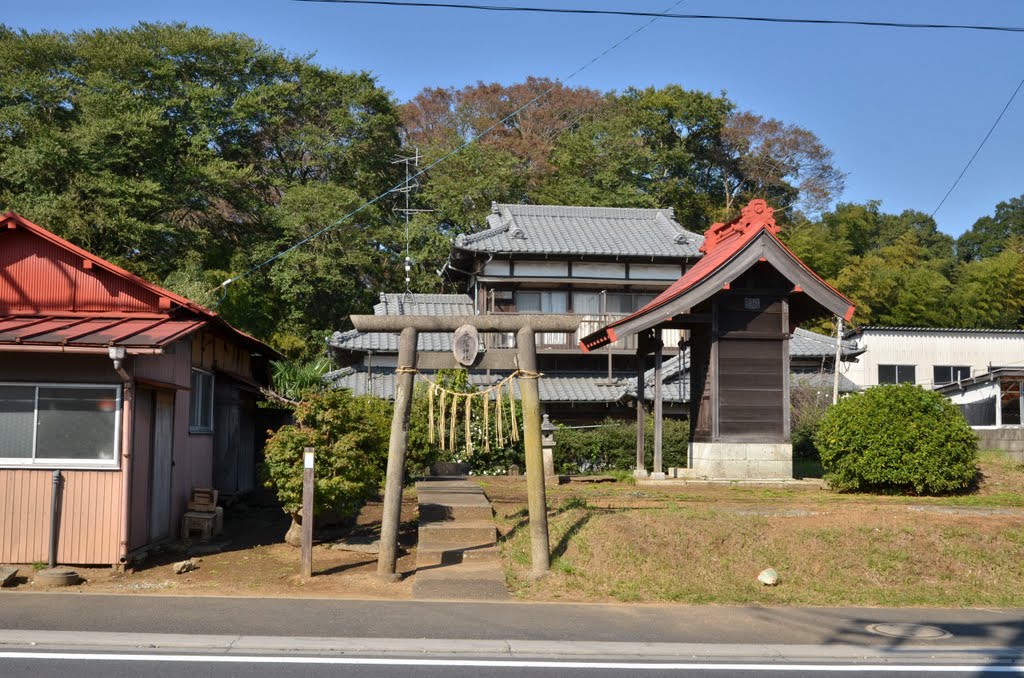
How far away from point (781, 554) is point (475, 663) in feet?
18.9

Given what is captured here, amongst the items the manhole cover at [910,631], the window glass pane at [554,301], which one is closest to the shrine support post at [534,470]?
the manhole cover at [910,631]

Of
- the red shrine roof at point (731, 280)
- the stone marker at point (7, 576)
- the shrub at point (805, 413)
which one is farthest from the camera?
the shrub at point (805, 413)

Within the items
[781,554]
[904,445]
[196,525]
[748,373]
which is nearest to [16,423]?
[196,525]

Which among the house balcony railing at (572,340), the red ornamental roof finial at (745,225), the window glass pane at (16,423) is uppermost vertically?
the red ornamental roof finial at (745,225)

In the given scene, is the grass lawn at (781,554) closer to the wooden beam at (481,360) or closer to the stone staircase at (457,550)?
the stone staircase at (457,550)

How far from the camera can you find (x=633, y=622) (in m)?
9.88

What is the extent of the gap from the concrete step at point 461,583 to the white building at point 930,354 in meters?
31.3

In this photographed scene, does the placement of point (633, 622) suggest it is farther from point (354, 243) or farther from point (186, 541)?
point (354, 243)

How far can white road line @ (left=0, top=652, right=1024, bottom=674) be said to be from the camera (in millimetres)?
8164

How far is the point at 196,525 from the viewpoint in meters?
15.1

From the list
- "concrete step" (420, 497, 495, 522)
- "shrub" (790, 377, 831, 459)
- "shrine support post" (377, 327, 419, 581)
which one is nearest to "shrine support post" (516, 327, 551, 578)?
"shrine support post" (377, 327, 419, 581)

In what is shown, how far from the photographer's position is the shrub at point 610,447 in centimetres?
2572

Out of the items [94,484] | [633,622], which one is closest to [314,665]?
[633,622]

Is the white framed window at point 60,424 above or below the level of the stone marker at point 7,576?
above
